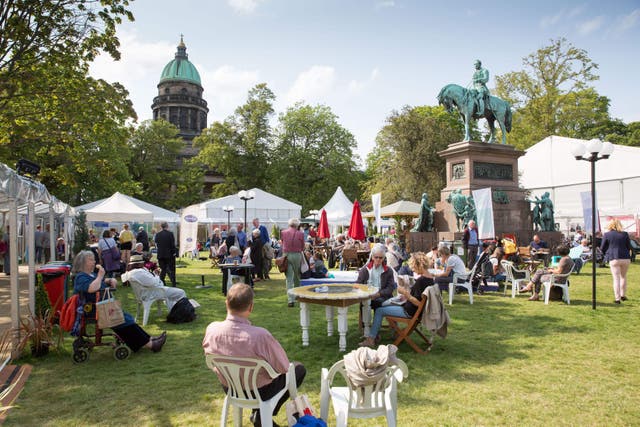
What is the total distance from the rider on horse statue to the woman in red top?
12.1 meters

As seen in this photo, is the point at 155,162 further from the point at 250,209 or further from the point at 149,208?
the point at 149,208

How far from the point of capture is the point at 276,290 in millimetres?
11812

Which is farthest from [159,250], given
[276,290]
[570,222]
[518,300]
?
[570,222]

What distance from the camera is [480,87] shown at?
719 inches

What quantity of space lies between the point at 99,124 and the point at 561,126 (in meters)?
35.7

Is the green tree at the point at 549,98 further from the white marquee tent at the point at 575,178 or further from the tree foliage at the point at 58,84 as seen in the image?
the tree foliage at the point at 58,84

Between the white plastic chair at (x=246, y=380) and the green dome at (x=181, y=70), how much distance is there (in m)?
76.8

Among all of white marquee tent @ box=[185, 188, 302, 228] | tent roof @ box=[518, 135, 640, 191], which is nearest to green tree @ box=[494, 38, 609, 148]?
tent roof @ box=[518, 135, 640, 191]

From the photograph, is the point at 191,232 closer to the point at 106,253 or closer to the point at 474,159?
the point at 106,253

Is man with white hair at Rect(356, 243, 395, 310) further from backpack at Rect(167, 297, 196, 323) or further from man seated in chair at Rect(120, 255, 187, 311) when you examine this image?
man seated in chair at Rect(120, 255, 187, 311)

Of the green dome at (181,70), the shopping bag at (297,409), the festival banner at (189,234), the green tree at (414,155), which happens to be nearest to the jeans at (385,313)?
the shopping bag at (297,409)

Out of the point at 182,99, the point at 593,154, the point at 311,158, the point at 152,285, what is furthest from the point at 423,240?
the point at 182,99

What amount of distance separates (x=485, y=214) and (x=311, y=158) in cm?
2933

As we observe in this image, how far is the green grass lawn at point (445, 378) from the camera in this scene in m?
4.03
